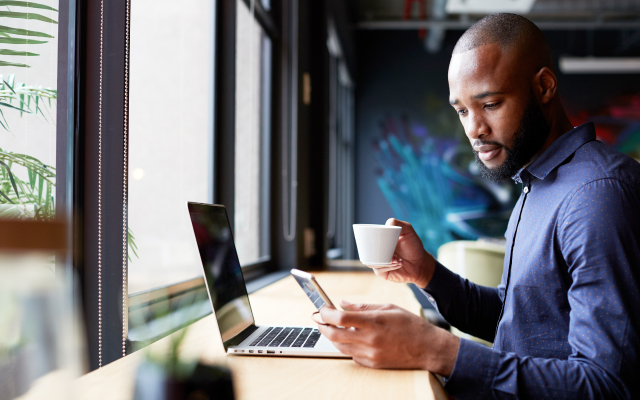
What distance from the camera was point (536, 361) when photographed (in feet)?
2.38

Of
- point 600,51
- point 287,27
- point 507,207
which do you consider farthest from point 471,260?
point 600,51

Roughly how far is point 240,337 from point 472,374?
41 cm

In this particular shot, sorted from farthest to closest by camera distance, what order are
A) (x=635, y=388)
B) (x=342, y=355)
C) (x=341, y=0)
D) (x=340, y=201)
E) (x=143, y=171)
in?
(x=340, y=201) < (x=341, y=0) < (x=143, y=171) < (x=342, y=355) < (x=635, y=388)

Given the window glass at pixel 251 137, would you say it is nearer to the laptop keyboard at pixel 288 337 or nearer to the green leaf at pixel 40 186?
the laptop keyboard at pixel 288 337

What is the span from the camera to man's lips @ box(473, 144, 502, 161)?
1.06 meters

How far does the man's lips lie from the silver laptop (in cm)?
→ 55

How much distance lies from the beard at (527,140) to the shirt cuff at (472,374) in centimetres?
50

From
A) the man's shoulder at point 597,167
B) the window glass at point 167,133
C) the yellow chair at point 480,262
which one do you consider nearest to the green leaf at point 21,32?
the window glass at point 167,133

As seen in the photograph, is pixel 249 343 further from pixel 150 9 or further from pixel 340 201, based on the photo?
A: pixel 340 201

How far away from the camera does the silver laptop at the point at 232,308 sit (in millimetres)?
806

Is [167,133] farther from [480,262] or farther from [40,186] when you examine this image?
[480,262]

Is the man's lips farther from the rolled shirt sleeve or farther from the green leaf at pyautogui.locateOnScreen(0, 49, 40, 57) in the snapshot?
the green leaf at pyautogui.locateOnScreen(0, 49, 40, 57)

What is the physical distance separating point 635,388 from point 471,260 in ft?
5.80

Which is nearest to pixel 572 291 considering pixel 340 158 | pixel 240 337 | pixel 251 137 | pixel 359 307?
pixel 359 307
